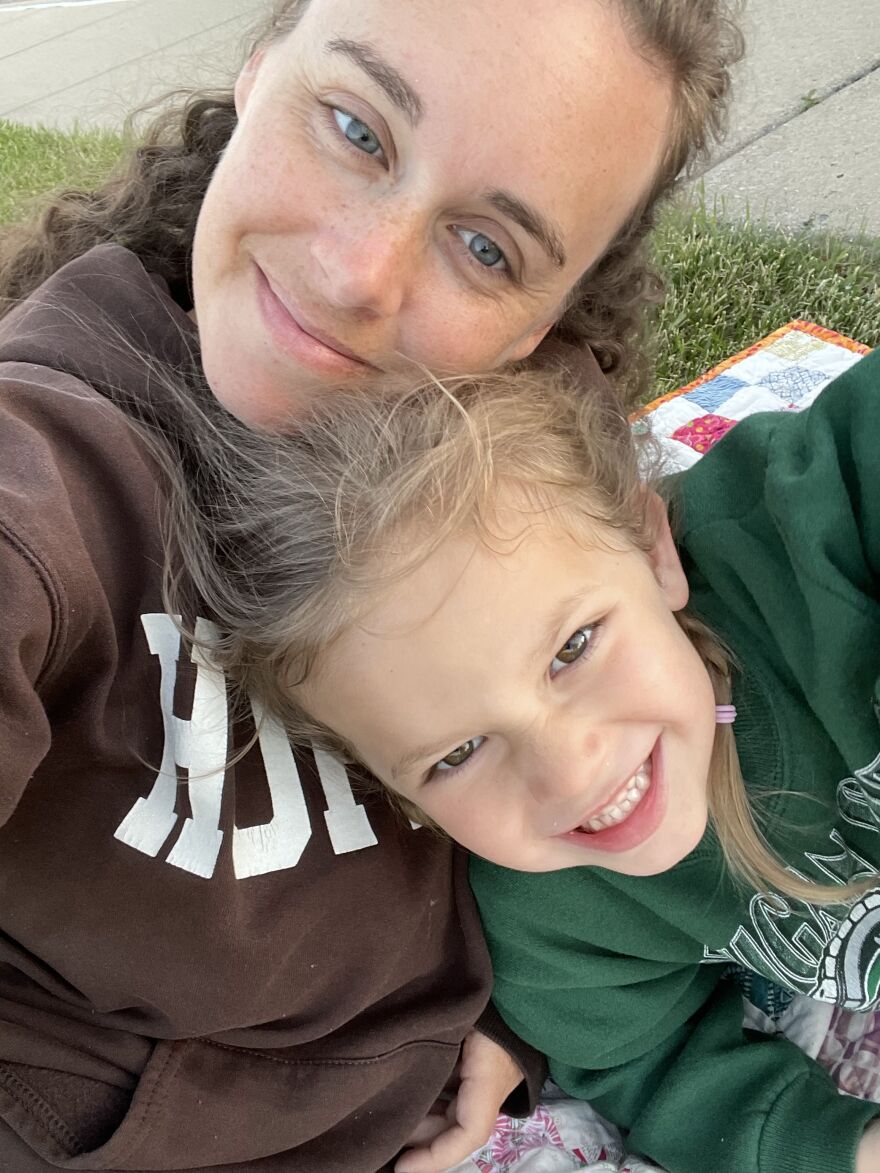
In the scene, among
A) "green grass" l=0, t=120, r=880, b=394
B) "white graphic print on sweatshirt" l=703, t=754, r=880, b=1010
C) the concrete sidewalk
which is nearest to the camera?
"white graphic print on sweatshirt" l=703, t=754, r=880, b=1010

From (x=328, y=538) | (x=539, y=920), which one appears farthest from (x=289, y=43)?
(x=539, y=920)

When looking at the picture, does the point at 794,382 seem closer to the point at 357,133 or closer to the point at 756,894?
the point at 756,894

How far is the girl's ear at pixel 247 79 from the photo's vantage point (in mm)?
1387

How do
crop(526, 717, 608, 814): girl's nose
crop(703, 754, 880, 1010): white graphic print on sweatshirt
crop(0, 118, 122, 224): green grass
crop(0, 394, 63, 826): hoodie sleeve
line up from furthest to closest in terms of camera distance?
crop(0, 118, 122, 224): green grass < crop(703, 754, 880, 1010): white graphic print on sweatshirt < crop(526, 717, 608, 814): girl's nose < crop(0, 394, 63, 826): hoodie sleeve

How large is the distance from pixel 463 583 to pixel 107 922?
0.56 metres

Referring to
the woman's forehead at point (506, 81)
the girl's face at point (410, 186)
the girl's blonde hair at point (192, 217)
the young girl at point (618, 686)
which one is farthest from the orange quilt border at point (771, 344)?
the woman's forehead at point (506, 81)

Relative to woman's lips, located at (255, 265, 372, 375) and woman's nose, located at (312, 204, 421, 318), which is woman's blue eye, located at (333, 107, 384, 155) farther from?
woman's lips, located at (255, 265, 372, 375)

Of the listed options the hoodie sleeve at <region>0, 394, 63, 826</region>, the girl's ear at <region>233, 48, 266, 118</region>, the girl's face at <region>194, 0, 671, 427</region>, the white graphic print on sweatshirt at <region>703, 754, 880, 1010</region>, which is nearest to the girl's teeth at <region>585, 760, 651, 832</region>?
the white graphic print on sweatshirt at <region>703, 754, 880, 1010</region>

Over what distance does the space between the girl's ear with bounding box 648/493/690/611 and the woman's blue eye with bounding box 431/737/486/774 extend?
1.01ft

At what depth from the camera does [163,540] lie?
48.4 inches

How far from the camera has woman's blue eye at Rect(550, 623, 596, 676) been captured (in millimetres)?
1252

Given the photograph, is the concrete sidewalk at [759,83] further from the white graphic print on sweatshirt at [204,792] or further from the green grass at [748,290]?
the white graphic print on sweatshirt at [204,792]

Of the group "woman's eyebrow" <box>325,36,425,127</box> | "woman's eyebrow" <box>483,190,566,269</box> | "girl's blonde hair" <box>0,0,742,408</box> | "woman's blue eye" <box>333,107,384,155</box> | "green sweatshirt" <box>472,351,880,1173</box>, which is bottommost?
"green sweatshirt" <box>472,351,880,1173</box>

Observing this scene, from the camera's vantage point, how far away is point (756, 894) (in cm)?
143
